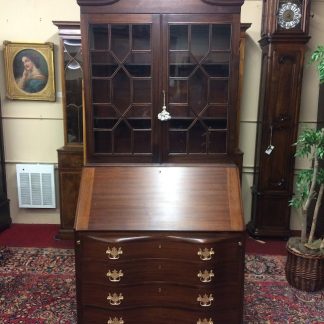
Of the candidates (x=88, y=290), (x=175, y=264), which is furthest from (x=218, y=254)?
(x=88, y=290)

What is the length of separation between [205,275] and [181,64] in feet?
3.98

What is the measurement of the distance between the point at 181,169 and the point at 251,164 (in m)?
1.70

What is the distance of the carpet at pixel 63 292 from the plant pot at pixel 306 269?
6 cm

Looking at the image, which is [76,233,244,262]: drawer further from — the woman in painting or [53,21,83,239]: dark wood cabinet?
the woman in painting

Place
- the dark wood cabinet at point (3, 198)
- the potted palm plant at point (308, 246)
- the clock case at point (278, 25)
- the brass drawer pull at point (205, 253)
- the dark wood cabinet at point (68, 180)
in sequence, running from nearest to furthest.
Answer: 1. the brass drawer pull at point (205, 253)
2. the potted palm plant at point (308, 246)
3. the clock case at point (278, 25)
4. the dark wood cabinet at point (68, 180)
5. the dark wood cabinet at point (3, 198)

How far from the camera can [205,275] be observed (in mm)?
1946

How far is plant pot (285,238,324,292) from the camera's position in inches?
101

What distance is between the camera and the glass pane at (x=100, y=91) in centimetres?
212

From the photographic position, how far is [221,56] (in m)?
2.10

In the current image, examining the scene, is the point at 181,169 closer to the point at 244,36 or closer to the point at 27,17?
the point at 244,36

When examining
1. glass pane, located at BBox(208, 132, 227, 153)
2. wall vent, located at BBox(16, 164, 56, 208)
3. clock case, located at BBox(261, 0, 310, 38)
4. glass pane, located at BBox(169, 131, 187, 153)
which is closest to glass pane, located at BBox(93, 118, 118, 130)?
glass pane, located at BBox(169, 131, 187, 153)

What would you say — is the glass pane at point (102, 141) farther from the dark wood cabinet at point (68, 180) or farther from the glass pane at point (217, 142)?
the dark wood cabinet at point (68, 180)

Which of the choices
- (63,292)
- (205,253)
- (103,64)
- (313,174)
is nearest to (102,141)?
(103,64)

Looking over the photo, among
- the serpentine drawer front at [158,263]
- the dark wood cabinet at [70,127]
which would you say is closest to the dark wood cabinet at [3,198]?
the dark wood cabinet at [70,127]
